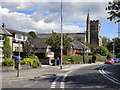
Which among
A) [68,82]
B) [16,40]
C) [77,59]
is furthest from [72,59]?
[68,82]

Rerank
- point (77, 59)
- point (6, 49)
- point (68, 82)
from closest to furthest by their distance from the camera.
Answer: point (68, 82) < point (6, 49) < point (77, 59)

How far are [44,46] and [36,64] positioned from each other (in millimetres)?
26028

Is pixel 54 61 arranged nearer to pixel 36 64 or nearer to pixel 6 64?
pixel 36 64

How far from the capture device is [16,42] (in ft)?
149

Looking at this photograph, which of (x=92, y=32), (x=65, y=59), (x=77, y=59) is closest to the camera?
(x=65, y=59)

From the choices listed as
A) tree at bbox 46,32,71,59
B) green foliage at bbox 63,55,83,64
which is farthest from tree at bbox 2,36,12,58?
green foliage at bbox 63,55,83,64

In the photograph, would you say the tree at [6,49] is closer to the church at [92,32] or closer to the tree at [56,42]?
the tree at [56,42]

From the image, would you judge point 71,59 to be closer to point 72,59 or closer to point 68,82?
point 72,59

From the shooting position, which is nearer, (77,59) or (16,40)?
A: (16,40)

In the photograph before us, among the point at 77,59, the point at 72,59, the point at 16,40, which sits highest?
the point at 16,40

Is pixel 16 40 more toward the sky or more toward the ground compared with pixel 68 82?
more toward the sky

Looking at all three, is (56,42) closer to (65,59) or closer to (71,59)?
(65,59)

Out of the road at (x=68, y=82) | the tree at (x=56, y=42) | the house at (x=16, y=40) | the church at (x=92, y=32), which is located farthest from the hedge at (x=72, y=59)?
the church at (x=92, y=32)

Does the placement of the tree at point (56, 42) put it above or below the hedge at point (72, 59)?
above
